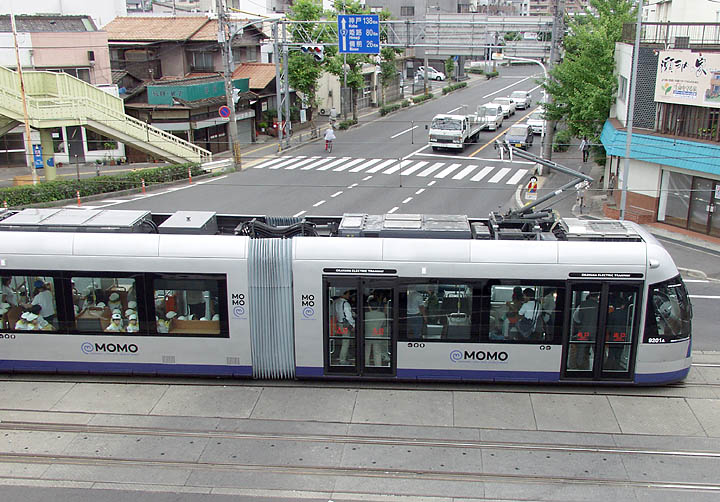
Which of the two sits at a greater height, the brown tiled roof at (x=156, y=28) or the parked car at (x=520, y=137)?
the brown tiled roof at (x=156, y=28)

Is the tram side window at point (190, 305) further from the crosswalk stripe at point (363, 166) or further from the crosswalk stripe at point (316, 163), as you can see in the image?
the crosswalk stripe at point (316, 163)

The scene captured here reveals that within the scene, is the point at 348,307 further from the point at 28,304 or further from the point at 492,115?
the point at 492,115

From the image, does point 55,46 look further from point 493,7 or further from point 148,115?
point 493,7

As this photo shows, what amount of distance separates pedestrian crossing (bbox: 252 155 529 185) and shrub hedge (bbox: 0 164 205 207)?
5.87 meters

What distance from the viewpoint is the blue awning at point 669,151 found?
24094 millimetres

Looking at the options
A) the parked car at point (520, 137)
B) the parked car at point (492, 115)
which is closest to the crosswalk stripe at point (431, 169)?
the parked car at point (520, 137)

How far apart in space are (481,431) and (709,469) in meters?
3.63

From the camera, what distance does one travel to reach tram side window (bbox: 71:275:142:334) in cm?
1292

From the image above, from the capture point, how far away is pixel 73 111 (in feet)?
111

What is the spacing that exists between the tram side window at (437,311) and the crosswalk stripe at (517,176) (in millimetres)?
24465

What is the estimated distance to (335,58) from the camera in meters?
49.9

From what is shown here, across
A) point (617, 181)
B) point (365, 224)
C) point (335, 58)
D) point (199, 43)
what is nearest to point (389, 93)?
point (335, 58)

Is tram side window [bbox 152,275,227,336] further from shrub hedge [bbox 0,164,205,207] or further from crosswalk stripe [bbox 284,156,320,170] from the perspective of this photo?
crosswalk stripe [bbox 284,156,320,170]

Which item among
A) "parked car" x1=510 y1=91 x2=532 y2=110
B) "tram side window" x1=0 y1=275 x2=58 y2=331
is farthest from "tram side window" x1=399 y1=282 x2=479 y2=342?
"parked car" x1=510 y1=91 x2=532 y2=110
